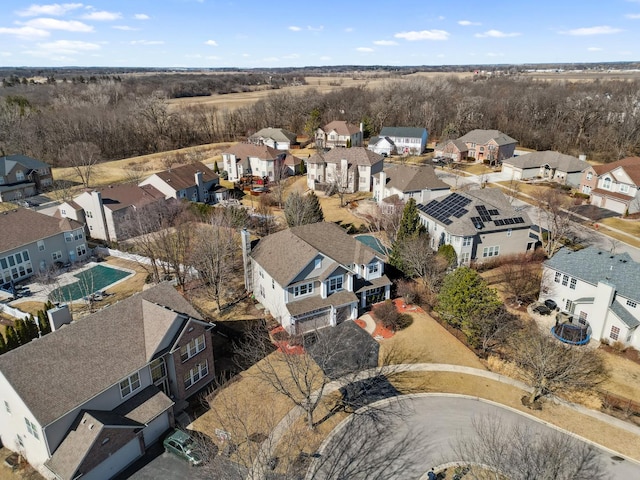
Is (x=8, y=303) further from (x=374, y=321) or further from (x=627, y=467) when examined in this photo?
(x=627, y=467)

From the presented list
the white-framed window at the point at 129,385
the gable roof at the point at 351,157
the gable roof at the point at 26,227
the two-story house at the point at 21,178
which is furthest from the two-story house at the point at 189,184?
the white-framed window at the point at 129,385

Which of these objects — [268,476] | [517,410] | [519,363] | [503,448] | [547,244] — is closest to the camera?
[268,476]

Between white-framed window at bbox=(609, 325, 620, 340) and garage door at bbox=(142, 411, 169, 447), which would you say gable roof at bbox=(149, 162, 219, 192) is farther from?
white-framed window at bbox=(609, 325, 620, 340)

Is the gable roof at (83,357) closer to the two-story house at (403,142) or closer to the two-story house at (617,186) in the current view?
the two-story house at (617,186)

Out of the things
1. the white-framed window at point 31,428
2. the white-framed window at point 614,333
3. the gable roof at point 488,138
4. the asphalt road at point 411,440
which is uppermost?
the gable roof at point 488,138

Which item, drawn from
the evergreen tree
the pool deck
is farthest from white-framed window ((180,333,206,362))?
the pool deck

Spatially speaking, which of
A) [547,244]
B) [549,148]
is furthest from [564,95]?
[547,244]
